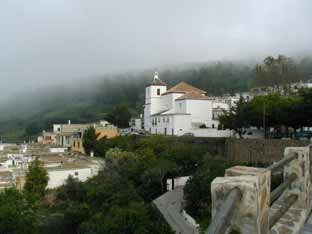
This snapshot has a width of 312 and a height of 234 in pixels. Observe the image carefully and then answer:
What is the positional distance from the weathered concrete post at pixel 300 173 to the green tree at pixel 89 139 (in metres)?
37.1

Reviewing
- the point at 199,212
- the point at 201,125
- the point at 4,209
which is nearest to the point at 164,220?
the point at 199,212

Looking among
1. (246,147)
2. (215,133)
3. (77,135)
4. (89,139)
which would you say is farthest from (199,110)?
(77,135)

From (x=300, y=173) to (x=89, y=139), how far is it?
37.8m

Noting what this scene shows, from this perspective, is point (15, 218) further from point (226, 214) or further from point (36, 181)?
point (226, 214)

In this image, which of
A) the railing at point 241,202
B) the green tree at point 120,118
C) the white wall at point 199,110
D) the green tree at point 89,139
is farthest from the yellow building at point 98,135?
the railing at point 241,202

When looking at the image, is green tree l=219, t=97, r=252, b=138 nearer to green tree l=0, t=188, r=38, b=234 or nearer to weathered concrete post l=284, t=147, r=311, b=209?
green tree l=0, t=188, r=38, b=234

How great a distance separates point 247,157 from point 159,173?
7.40m

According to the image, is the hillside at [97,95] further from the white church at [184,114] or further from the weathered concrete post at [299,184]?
the weathered concrete post at [299,184]

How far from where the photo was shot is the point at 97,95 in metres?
125

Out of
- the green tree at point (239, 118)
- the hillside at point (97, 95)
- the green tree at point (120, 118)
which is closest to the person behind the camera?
the green tree at point (239, 118)

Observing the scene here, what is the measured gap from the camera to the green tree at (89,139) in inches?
1581

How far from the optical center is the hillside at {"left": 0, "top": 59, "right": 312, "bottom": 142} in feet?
304

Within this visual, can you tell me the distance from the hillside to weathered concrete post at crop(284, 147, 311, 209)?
7435 cm

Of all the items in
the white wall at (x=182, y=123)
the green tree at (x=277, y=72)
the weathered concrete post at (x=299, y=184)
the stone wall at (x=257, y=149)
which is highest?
the green tree at (x=277, y=72)
